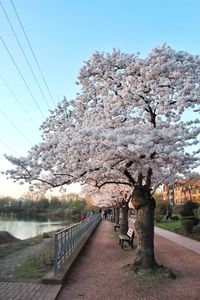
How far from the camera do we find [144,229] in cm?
1088

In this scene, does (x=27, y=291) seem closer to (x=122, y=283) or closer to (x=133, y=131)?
(x=122, y=283)

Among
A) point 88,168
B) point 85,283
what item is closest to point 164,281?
point 85,283

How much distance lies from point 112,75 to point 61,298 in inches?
251

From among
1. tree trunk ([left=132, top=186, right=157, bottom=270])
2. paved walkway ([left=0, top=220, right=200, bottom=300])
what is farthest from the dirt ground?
tree trunk ([left=132, top=186, right=157, bottom=270])

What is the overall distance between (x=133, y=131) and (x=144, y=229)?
2.71 meters

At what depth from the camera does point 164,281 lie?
9484 mm

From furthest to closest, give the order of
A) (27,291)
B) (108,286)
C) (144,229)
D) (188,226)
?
(188,226) < (144,229) < (108,286) < (27,291)

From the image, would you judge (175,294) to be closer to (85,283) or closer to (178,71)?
(85,283)

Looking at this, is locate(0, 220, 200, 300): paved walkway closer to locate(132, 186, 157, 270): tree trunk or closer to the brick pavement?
the brick pavement

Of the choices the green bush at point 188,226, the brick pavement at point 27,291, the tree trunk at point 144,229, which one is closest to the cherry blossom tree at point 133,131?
the tree trunk at point 144,229

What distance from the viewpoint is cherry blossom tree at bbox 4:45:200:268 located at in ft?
32.4

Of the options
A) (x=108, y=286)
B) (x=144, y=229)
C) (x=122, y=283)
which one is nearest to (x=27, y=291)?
(x=108, y=286)

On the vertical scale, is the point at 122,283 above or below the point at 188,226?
below

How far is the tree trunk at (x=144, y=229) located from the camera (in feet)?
35.1
